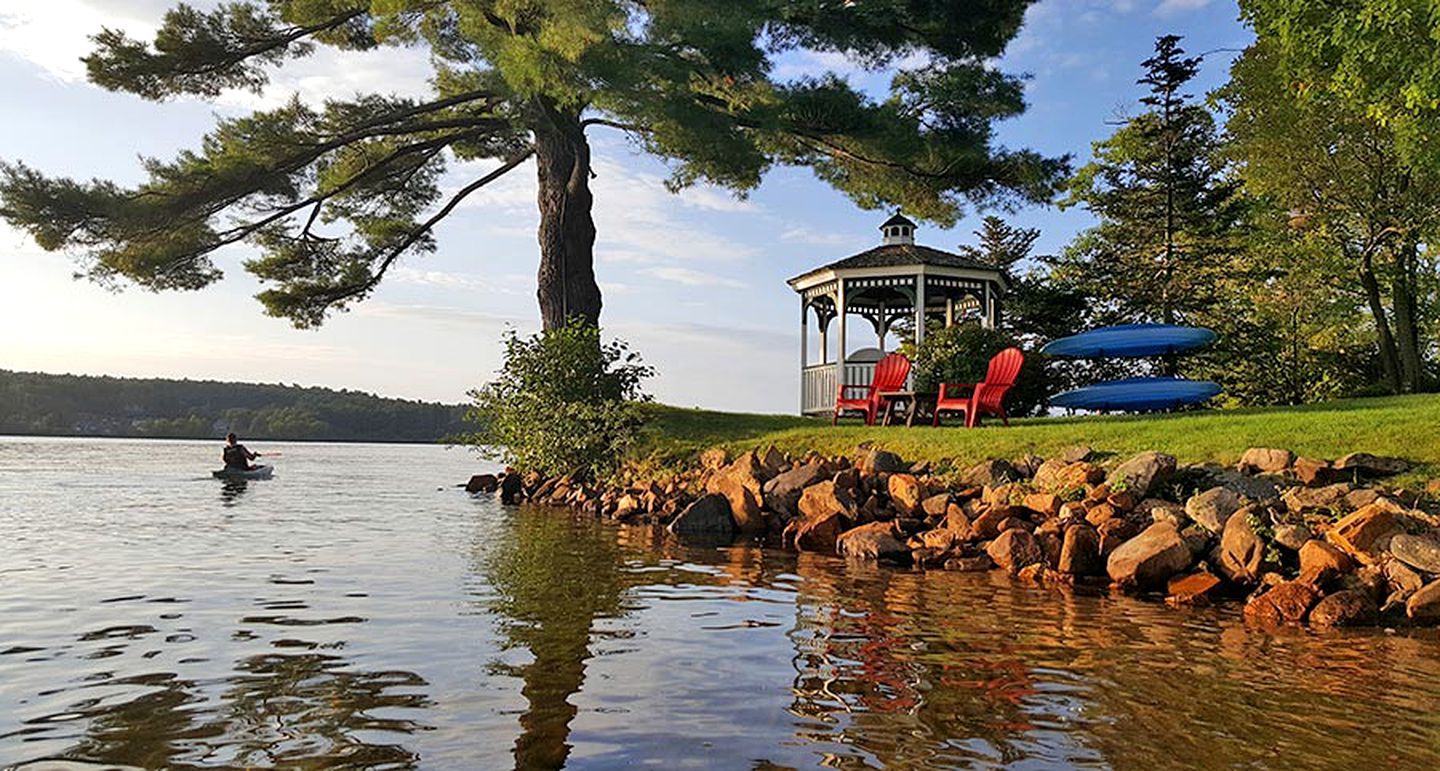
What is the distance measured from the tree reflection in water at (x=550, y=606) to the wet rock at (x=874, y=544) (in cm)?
242

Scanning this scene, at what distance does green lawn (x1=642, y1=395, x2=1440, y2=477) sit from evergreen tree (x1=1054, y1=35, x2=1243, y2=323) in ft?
44.5

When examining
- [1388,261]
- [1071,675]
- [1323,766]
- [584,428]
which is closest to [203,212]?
[584,428]

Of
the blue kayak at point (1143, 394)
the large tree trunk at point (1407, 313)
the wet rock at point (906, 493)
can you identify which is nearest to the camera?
the wet rock at point (906, 493)

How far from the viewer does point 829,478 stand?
40.7ft

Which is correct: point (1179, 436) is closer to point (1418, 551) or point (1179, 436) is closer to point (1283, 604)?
point (1418, 551)

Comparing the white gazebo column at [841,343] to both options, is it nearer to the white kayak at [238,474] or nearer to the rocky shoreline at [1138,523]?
the rocky shoreline at [1138,523]

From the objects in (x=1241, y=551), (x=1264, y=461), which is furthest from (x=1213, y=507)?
(x=1264, y=461)

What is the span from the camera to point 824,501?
11609 millimetres

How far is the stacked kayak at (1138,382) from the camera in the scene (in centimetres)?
1543

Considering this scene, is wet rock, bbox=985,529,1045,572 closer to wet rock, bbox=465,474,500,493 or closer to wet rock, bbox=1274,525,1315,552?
wet rock, bbox=1274,525,1315,552

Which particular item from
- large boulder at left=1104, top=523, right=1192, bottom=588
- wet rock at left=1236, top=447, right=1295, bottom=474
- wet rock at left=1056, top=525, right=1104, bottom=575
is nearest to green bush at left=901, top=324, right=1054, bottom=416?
wet rock at left=1236, top=447, right=1295, bottom=474

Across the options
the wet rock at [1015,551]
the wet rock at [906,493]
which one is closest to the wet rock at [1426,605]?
the wet rock at [1015,551]

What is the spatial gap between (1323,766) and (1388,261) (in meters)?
24.7

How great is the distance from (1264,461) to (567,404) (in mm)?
11504
